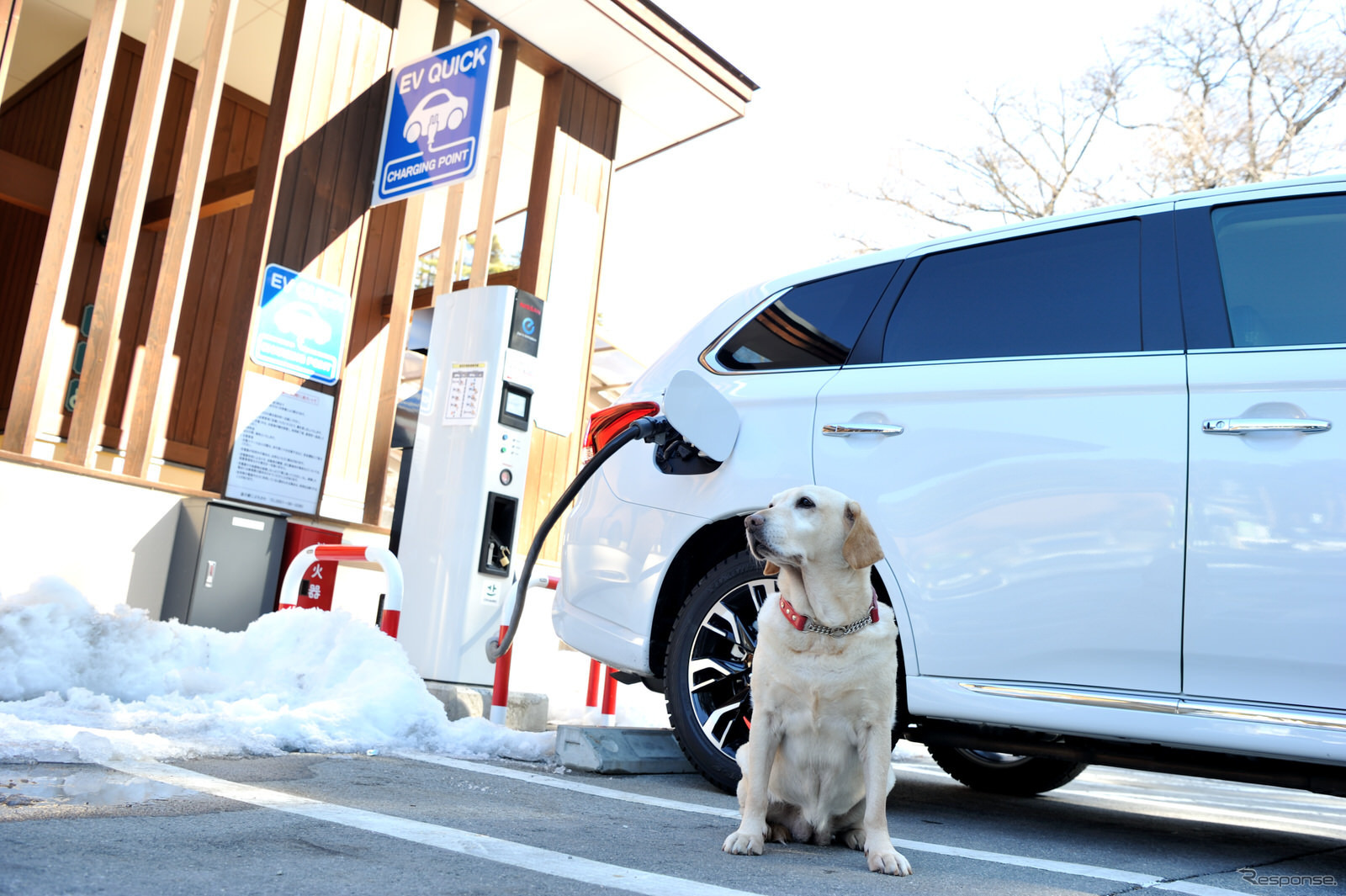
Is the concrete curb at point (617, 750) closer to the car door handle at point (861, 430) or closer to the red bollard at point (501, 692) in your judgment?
the red bollard at point (501, 692)

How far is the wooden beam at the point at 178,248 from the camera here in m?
7.24

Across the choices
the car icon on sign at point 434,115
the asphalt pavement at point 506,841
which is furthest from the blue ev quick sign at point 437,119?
the asphalt pavement at point 506,841

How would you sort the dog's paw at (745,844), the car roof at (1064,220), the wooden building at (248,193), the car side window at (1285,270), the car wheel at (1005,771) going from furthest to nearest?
the wooden building at (248,193) → the car wheel at (1005,771) → the car roof at (1064,220) → the car side window at (1285,270) → the dog's paw at (745,844)

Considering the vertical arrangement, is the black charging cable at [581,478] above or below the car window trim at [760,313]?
below

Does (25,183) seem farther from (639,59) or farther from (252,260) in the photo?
(639,59)

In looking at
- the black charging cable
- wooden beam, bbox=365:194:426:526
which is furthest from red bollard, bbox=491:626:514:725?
wooden beam, bbox=365:194:426:526

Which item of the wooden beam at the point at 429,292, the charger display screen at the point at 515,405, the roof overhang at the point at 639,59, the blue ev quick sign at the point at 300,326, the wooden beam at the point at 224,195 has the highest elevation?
the roof overhang at the point at 639,59

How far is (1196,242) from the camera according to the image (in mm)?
3125

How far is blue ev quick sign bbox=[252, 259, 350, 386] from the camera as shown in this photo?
7.97 meters

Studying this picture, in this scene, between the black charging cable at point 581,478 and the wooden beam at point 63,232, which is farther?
the wooden beam at point 63,232

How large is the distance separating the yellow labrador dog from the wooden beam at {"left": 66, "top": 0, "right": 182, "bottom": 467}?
582 cm

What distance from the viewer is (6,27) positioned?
7020 millimetres

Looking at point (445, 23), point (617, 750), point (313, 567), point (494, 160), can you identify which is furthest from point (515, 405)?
point (445, 23)

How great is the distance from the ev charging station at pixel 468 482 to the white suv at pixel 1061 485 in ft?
5.83
